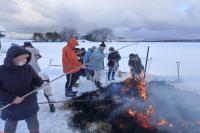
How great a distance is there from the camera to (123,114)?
21.6ft

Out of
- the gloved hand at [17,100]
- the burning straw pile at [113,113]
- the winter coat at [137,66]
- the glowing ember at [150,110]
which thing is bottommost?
the burning straw pile at [113,113]

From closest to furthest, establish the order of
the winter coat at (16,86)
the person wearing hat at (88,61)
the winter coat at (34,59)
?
the winter coat at (16,86), the winter coat at (34,59), the person wearing hat at (88,61)

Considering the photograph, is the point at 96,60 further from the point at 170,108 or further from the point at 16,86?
the point at 16,86

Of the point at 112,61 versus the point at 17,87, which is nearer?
the point at 17,87

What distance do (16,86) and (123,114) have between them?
3.02 metres

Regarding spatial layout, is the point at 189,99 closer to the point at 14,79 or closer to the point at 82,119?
the point at 82,119

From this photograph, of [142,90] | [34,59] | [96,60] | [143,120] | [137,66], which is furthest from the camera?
[137,66]

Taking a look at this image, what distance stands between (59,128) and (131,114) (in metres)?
1.68

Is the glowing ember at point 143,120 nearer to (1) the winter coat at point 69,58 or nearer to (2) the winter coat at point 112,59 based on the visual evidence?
(1) the winter coat at point 69,58

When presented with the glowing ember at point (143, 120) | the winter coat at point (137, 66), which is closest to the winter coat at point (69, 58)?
the glowing ember at point (143, 120)

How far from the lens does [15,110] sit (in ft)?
14.4

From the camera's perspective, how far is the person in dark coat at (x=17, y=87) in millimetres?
4195

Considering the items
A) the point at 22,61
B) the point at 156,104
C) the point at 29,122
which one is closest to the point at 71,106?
the point at 156,104

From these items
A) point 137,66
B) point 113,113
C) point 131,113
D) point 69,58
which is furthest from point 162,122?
point 137,66
